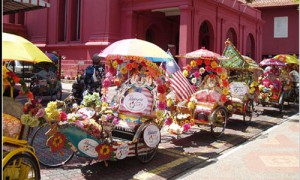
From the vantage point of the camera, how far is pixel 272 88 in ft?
42.3

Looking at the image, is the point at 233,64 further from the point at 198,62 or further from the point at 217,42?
the point at 217,42

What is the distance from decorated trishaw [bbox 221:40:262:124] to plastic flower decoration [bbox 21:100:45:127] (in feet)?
22.0

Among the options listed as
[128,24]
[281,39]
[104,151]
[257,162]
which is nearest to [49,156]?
[104,151]

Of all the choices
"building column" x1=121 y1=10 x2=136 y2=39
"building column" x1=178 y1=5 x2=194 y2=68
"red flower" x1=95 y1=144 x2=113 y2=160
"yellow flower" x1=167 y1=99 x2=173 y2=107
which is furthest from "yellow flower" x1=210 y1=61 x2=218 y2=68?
"building column" x1=121 y1=10 x2=136 y2=39

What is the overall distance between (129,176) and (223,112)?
Result: 389 centimetres

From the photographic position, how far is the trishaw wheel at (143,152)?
6039 millimetres

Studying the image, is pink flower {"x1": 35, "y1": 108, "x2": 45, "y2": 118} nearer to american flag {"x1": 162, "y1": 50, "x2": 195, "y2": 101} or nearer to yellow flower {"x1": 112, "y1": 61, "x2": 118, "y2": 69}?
yellow flower {"x1": 112, "y1": 61, "x2": 118, "y2": 69}

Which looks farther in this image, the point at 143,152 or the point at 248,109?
the point at 248,109

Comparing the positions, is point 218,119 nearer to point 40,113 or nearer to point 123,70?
point 123,70

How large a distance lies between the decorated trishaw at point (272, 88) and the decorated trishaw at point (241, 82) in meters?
1.26

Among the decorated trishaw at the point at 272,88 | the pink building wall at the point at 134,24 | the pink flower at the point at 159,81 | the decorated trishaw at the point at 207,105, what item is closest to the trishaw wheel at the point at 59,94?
the pink building wall at the point at 134,24

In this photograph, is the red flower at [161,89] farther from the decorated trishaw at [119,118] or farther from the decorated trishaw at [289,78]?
the decorated trishaw at [289,78]

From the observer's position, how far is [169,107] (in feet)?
28.0

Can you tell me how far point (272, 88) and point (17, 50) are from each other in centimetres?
1079
